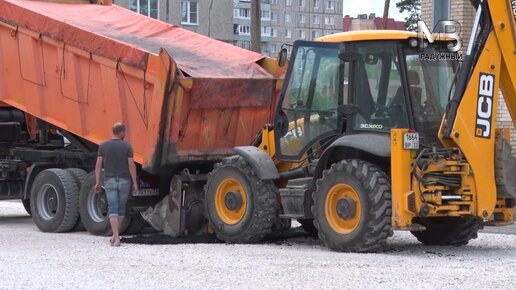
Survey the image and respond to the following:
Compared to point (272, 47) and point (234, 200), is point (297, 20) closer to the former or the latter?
point (272, 47)

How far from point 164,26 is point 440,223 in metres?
5.51

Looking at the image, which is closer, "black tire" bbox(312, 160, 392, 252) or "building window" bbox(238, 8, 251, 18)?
"black tire" bbox(312, 160, 392, 252)

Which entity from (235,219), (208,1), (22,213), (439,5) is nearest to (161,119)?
(235,219)

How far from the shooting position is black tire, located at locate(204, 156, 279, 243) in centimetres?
1372

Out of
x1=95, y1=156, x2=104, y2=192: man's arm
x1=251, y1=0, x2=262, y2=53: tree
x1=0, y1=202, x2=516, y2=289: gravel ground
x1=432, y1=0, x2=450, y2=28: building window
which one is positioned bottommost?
x1=0, y1=202, x2=516, y2=289: gravel ground

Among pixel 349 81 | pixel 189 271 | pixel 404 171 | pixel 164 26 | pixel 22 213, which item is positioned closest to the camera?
pixel 189 271

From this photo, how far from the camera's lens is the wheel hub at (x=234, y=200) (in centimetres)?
1403

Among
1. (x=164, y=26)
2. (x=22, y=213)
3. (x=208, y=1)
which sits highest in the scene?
(x=208, y=1)

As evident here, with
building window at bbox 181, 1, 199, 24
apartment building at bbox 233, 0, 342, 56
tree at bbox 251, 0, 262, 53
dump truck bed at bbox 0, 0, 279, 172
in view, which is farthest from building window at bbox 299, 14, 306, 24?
dump truck bed at bbox 0, 0, 279, 172

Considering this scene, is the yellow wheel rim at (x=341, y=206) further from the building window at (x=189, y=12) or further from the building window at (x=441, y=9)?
the building window at (x=189, y=12)

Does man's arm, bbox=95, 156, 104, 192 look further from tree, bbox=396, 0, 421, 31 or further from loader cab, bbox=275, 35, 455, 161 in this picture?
tree, bbox=396, 0, 421, 31

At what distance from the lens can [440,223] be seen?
13.8m

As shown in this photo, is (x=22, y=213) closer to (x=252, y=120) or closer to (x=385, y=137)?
(x=252, y=120)

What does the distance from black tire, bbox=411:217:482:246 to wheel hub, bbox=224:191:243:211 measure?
7.47 feet
